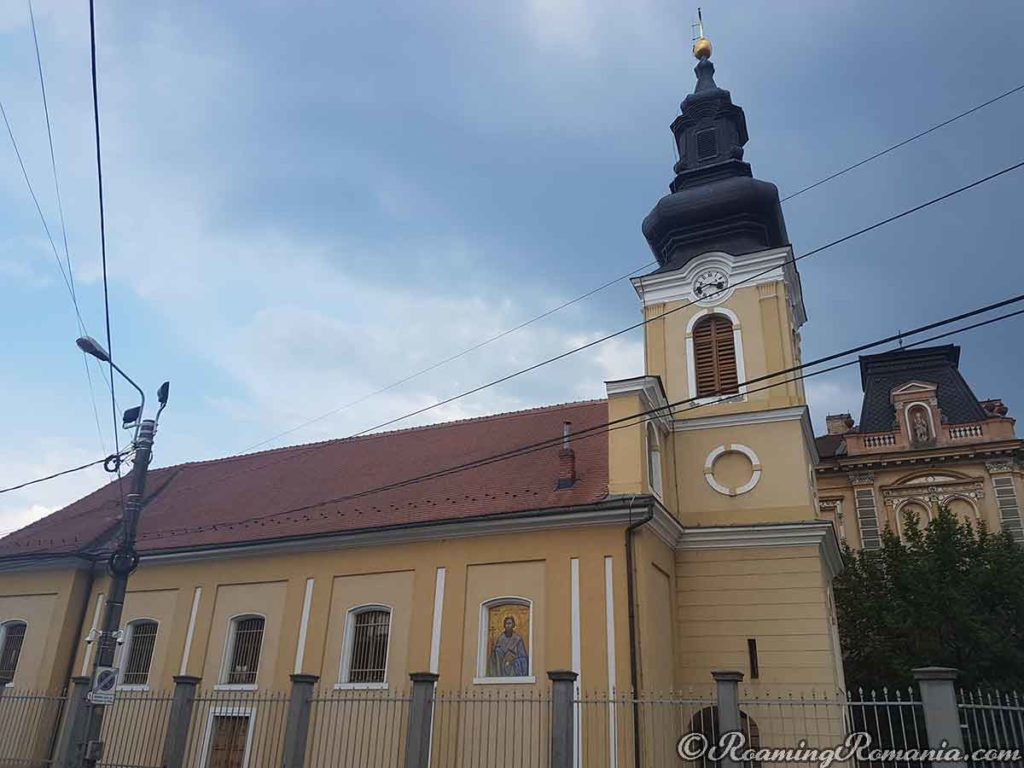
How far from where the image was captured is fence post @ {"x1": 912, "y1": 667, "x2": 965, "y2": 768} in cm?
959

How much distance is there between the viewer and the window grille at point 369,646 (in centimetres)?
1678

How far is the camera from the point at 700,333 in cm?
2033

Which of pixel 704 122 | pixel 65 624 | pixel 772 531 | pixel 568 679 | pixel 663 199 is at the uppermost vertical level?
pixel 704 122

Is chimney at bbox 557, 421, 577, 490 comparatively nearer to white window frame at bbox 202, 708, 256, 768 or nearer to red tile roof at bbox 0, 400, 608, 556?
red tile roof at bbox 0, 400, 608, 556

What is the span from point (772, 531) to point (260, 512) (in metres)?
13.3

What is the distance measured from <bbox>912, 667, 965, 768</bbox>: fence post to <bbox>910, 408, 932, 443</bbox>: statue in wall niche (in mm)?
25901

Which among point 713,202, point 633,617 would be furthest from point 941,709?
point 713,202

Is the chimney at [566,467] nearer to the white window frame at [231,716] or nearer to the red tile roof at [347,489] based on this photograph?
the red tile roof at [347,489]

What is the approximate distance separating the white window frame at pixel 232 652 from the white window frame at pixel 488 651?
5630 millimetres

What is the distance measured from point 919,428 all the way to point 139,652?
3030 centimetres

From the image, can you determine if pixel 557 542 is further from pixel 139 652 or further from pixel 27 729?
pixel 27 729

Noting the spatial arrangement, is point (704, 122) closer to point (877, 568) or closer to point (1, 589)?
point (877, 568)

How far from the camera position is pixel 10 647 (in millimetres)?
21281

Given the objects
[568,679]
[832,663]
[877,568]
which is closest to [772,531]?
[832,663]
